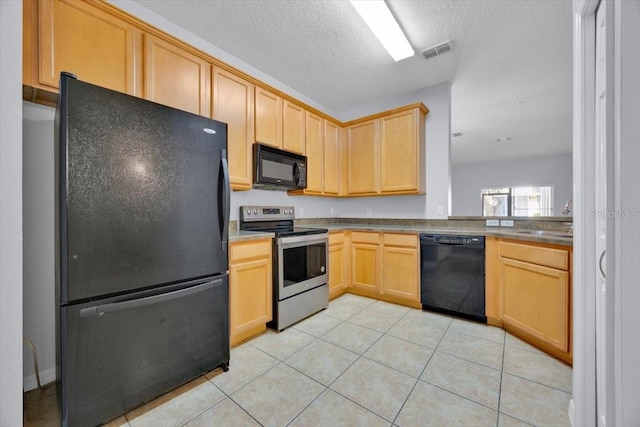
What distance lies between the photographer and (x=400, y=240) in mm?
2932

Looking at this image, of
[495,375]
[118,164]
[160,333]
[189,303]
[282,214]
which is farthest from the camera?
[282,214]

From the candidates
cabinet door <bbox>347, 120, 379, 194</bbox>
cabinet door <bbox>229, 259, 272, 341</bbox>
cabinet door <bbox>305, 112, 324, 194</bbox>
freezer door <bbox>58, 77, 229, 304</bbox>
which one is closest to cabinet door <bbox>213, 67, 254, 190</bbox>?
freezer door <bbox>58, 77, 229, 304</bbox>

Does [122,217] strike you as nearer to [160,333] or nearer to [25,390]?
[160,333]

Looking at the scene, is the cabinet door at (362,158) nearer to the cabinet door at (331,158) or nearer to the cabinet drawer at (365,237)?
the cabinet door at (331,158)

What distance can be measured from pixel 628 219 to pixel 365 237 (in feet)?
8.28

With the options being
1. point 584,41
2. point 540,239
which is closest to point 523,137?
point 540,239

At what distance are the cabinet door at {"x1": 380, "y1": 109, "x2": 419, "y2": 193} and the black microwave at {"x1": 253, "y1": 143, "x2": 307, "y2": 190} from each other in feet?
3.59

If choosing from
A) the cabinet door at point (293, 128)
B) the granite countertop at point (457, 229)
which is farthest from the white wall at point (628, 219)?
the cabinet door at point (293, 128)

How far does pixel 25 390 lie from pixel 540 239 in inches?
143

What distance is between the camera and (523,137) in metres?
5.48

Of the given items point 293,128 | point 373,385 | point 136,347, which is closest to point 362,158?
point 293,128

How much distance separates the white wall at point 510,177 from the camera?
22.1ft

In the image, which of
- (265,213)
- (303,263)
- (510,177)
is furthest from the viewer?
(510,177)

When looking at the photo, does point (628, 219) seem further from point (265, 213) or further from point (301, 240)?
point (265, 213)
